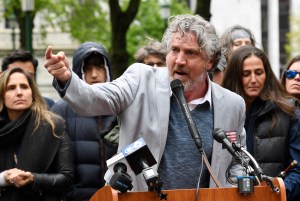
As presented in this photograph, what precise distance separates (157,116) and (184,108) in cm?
49

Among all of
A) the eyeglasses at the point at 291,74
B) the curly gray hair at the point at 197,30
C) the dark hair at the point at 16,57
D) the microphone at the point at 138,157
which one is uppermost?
the curly gray hair at the point at 197,30

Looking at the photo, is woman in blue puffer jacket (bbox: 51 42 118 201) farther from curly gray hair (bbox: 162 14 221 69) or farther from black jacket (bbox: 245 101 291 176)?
curly gray hair (bbox: 162 14 221 69)

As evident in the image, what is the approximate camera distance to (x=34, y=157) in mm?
8602

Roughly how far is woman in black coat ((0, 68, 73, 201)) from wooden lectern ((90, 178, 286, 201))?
267cm

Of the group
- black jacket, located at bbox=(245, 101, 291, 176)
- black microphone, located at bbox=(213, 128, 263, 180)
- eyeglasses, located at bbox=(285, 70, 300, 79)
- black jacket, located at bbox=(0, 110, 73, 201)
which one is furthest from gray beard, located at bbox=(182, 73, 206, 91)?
eyeglasses, located at bbox=(285, 70, 300, 79)

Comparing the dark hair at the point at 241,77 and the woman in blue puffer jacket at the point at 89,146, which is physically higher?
the dark hair at the point at 241,77

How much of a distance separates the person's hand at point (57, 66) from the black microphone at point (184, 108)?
2.64 ft

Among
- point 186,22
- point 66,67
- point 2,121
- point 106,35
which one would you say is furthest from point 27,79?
point 106,35

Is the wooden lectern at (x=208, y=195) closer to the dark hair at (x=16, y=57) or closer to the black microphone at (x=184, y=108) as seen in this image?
the black microphone at (x=184, y=108)

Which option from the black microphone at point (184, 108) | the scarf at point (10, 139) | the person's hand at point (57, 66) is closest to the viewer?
the person's hand at point (57, 66)

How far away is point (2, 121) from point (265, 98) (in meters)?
2.46

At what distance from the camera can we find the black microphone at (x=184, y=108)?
19.6 ft

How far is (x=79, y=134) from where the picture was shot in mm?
8977

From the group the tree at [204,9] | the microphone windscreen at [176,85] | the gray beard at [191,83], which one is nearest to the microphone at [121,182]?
the microphone windscreen at [176,85]
